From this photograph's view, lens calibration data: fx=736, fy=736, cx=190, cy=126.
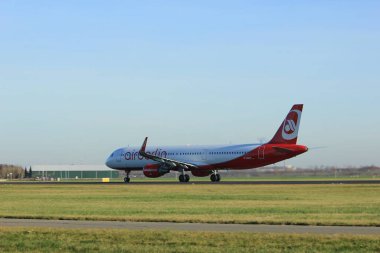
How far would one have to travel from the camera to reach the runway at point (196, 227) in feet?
75.6

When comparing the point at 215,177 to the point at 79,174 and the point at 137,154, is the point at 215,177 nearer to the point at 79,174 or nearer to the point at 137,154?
the point at 137,154

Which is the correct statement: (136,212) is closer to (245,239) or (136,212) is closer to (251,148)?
(245,239)

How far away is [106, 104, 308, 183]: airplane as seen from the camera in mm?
73625

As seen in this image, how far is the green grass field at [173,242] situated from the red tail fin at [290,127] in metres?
51.7

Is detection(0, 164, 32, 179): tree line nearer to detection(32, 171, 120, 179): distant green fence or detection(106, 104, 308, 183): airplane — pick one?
detection(32, 171, 120, 179): distant green fence

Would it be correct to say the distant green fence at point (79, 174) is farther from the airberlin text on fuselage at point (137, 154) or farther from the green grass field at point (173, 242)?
the green grass field at point (173, 242)

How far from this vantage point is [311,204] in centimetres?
3831

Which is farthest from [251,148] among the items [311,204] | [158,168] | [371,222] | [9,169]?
[9,169]

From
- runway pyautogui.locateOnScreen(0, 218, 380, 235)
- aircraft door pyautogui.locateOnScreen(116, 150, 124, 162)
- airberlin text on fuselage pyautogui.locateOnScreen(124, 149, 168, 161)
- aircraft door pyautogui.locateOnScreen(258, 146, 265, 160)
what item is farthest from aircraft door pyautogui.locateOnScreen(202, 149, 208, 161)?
runway pyautogui.locateOnScreen(0, 218, 380, 235)

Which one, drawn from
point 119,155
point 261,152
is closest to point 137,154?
point 119,155

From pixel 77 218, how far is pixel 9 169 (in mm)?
156806

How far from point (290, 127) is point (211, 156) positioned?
33.1ft

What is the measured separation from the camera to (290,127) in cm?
7350

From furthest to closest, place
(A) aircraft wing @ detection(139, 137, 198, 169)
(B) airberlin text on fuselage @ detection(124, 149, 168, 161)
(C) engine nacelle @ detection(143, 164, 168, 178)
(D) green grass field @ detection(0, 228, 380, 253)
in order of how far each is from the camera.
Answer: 1. (B) airberlin text on fuselage @ detection(124, 149, 168, 161)
2. (C) engine nacelle @ detection(143, 164, 168, 178)
3. (A) aircraft wing @ detection(139, 137, 198, 169)
4. (D) green grass field @ detection(0, 228, 380, 253)
